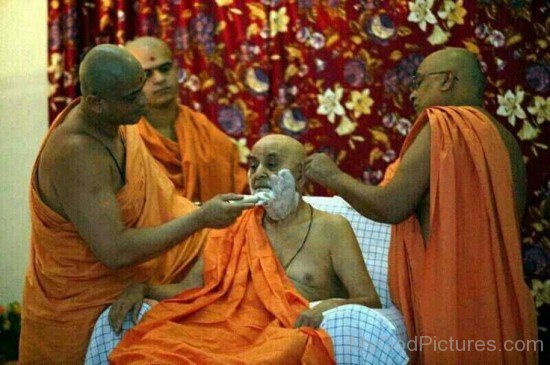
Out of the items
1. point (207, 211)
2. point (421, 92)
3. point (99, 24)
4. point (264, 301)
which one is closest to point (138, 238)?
point (207, 211)

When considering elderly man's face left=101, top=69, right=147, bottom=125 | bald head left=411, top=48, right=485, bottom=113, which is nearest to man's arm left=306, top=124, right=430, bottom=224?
bald head left=411, top=48, right=485, bottom=113

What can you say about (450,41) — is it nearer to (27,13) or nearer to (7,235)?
(27,13)

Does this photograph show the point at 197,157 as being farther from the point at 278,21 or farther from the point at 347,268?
the point at 347,268

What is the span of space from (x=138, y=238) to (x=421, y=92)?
1321 millimetres

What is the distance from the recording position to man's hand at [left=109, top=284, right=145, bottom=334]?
3447 millimetres

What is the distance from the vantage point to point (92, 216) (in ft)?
11.0

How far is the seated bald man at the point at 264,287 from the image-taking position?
10.7 feet

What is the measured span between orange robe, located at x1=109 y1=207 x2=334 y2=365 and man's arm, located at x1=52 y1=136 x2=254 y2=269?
0.89 feet

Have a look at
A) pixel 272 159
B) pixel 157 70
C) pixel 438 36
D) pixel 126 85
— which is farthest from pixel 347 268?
pixel 438 36

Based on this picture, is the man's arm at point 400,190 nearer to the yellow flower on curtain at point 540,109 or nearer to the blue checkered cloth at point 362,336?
the blue checkered cloth at point 362,336

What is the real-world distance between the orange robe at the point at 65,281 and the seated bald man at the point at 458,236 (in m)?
0.75

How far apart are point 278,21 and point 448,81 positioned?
5.18 feet

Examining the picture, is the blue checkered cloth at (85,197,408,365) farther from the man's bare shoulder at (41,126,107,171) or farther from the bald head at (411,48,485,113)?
the bald head at (411,48,485,113)

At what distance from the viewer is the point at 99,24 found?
525 centimetres
